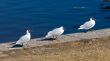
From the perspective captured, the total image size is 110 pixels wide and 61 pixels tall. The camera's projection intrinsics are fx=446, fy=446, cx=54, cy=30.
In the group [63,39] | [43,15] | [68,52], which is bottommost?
[68,52]

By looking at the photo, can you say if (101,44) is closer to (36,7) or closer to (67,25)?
(67,25)

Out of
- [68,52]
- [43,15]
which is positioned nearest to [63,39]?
[68,52]

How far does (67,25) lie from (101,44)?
8.02 m

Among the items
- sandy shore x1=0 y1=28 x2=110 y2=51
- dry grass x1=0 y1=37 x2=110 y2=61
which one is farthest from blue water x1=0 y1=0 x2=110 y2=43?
dry grass x1=0 y1=37 x2=110 y2=61

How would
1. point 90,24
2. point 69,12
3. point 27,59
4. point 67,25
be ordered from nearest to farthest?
point 27,59 → point 90,24 → point 67,25 → point 69,12

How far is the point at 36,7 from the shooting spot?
78.8ft

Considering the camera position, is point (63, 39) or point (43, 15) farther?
point (43, 15)

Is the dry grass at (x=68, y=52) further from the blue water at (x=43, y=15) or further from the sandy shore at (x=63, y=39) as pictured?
the blue water at (x=43, y=15)

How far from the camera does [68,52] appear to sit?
11.2 meters

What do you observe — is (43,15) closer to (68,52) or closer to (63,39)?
(63,39)

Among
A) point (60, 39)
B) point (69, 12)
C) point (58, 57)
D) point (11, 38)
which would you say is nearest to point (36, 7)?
point (69, 12)

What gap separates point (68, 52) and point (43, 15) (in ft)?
35.6

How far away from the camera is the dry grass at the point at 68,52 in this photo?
10359mm

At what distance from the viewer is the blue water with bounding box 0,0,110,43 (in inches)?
747
